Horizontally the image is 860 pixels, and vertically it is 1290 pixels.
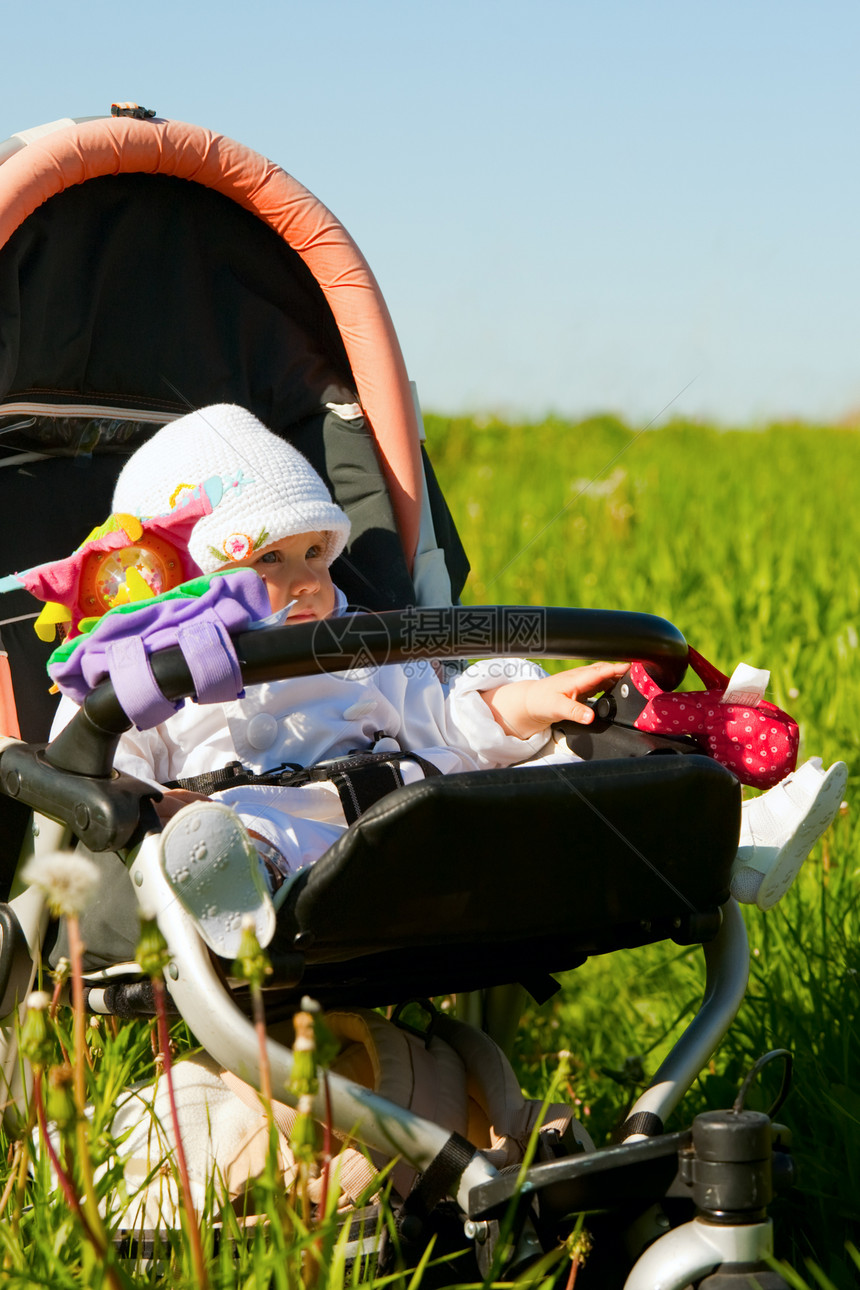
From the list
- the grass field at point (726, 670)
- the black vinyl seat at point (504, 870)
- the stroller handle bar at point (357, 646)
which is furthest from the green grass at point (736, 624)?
the stroller handle bar at point (357, 646)

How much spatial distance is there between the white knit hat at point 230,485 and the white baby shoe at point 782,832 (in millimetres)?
804

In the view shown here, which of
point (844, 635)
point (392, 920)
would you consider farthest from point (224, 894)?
point (844, 635)

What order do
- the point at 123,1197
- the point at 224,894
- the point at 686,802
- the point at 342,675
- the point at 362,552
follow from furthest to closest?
the point at 362,552 → the point at 342,675 → the point at 123,1197 → the point at 686,802 → the point at 224,894

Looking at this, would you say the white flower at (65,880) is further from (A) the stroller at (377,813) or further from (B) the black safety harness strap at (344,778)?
(B) the black safety harness strap at (344,778)

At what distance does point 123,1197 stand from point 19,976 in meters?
0.30

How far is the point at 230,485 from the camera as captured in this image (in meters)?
1.88

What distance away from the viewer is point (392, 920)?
126cm

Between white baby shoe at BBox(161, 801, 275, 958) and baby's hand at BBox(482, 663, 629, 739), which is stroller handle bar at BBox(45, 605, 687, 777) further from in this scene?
baby's hand at BBox(482, 663, 629, 739)

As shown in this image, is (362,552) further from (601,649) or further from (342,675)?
Answer: (601,649)

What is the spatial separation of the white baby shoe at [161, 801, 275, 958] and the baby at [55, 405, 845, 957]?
0.24m

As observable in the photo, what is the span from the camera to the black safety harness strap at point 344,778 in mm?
1630

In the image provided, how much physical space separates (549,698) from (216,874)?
735 mm

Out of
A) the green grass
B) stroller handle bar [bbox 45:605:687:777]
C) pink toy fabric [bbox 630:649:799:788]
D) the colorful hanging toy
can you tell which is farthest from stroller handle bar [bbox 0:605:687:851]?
Answer: the green grass

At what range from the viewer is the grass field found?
166cm
